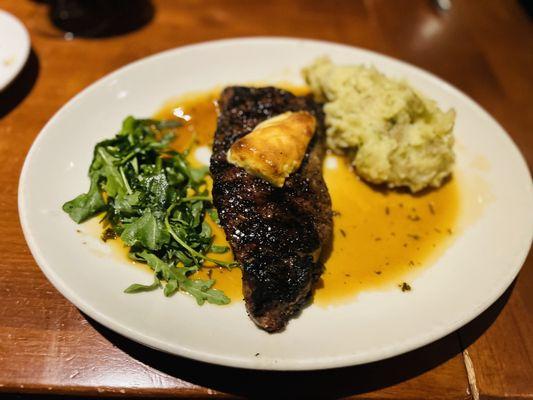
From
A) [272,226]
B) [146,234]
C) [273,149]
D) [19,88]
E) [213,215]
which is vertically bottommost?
[19,88]

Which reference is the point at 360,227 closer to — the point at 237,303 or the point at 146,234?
the point at 237,303

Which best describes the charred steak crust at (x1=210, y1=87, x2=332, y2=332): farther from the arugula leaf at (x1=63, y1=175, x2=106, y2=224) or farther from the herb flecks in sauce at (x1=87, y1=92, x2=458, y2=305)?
the arugula leaf at (x1=63, y1=175, x2=106, y2=224)

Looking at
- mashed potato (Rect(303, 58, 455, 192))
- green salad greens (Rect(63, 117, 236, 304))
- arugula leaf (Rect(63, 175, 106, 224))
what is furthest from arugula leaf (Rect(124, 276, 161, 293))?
mashed potato (Rect(303, 58, 455, 192))

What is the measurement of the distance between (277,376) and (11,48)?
3.74m

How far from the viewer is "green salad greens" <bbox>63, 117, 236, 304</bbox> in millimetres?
2889

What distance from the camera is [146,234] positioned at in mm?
2939

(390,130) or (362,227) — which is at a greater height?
(390,130)

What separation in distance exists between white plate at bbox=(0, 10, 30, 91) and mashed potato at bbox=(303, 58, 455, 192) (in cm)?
275

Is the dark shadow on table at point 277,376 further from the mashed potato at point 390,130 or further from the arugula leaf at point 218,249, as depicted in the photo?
the mashed potato at point 390,130

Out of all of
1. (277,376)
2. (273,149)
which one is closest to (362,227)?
(273,149)

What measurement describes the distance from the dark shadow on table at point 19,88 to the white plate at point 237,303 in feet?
2.66

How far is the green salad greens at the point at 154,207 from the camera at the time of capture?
289cm

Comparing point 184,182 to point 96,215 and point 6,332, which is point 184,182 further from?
point 6,332

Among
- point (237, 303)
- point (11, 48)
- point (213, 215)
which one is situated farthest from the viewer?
point (11, 48)
